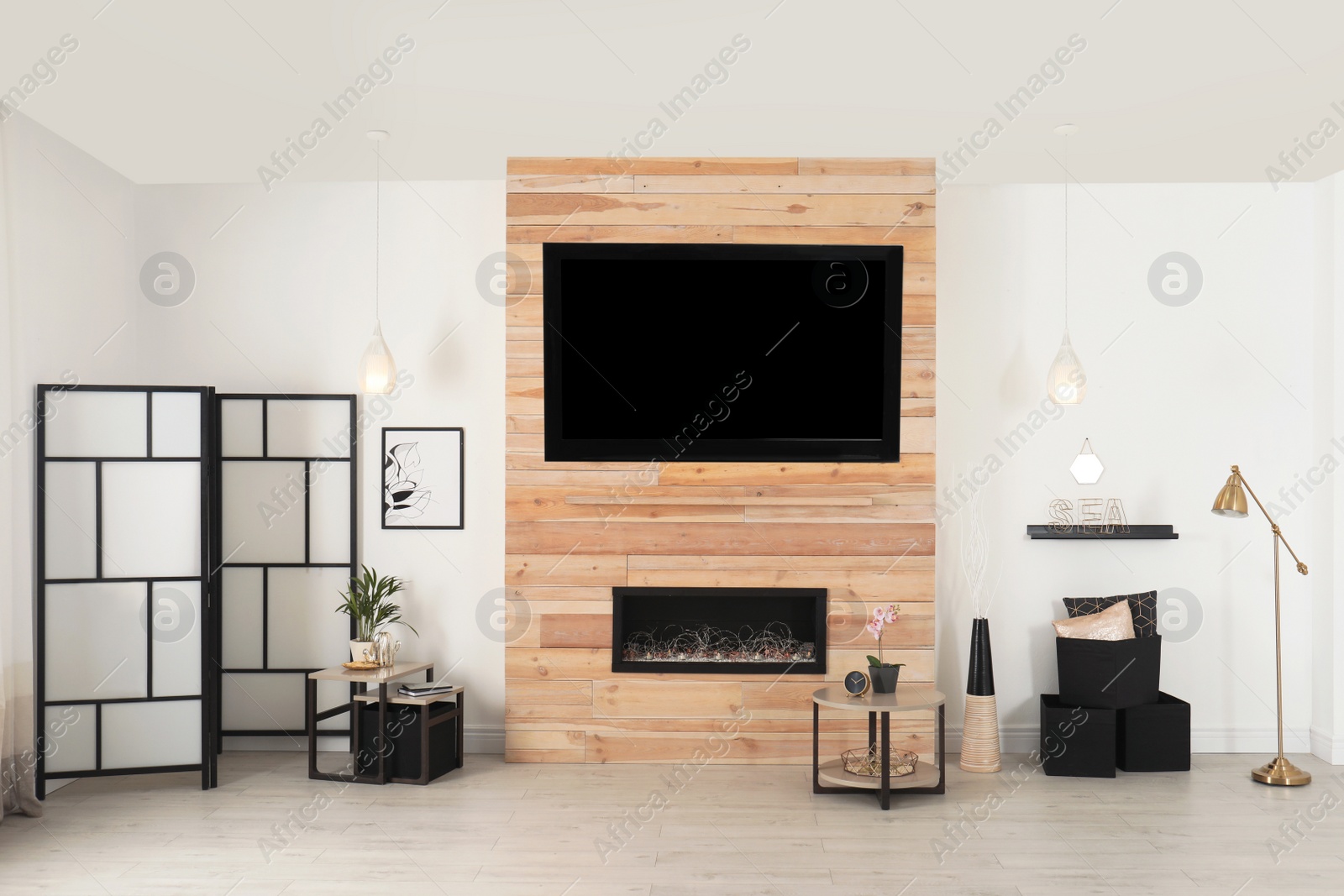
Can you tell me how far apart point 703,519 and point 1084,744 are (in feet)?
6.35

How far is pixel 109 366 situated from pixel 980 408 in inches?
163

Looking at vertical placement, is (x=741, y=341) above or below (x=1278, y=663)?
above

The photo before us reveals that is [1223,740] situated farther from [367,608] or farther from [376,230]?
[376,230]

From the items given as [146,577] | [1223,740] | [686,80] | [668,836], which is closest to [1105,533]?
[1223,740]

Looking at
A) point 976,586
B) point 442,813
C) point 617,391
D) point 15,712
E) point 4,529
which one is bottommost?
point 442,813

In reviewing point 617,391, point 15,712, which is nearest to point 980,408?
point 617,391

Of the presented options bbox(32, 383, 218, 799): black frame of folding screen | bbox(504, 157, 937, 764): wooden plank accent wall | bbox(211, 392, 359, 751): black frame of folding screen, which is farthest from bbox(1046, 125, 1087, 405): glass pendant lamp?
bbox(32, 383, 218, 799): black frame of folding screen

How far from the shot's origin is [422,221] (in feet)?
15.5

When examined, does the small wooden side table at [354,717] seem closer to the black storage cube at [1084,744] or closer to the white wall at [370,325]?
the white wall at [370,325]

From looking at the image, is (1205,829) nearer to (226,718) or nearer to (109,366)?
(226,718)

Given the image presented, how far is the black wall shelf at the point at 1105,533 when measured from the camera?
15.1 ft

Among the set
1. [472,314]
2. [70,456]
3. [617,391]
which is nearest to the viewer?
[70,456]

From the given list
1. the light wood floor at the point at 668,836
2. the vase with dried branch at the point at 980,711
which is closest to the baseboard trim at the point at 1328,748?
the light wood floor at the point at 668,836

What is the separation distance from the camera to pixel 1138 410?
4719mm
